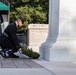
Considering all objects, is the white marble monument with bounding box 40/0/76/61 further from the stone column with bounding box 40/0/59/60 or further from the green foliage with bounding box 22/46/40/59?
the green foliage with bounding box 22/46/40/59

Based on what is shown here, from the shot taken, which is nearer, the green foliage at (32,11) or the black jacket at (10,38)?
the black jacket at (10,38)

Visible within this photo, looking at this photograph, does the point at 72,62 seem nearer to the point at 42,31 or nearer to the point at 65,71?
the point at 65,71

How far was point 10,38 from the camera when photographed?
44.0 feet

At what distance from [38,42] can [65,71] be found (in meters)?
11.2

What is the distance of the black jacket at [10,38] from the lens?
13.1m

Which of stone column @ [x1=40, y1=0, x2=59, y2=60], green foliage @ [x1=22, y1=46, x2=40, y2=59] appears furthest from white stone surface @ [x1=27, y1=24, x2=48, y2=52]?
stone column @ [x1=40, y1=0, x2=59, y2=60]

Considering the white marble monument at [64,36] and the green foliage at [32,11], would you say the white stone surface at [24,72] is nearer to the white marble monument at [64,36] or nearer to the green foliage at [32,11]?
the white marble monument at [64,36]

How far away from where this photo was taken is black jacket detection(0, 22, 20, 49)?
43.1ft

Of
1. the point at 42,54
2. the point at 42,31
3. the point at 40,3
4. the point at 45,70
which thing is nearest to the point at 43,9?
the point at 40,3

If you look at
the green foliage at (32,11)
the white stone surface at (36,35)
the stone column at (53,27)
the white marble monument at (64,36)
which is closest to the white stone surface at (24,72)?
the white marble monument at (64,36)

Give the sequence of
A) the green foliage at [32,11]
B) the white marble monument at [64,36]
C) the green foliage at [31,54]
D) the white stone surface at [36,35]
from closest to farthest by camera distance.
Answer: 1. the white marble monument at [64,36]
2. the green foliage at [31,54]
3. the white stone surface at [36,35]
4. the green foliage at [32,11]

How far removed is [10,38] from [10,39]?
4 cm

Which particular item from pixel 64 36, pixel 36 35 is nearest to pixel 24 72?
pixel 64 36

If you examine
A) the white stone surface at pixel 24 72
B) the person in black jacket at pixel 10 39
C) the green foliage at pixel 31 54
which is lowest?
the green foliage at pixel 31 54
